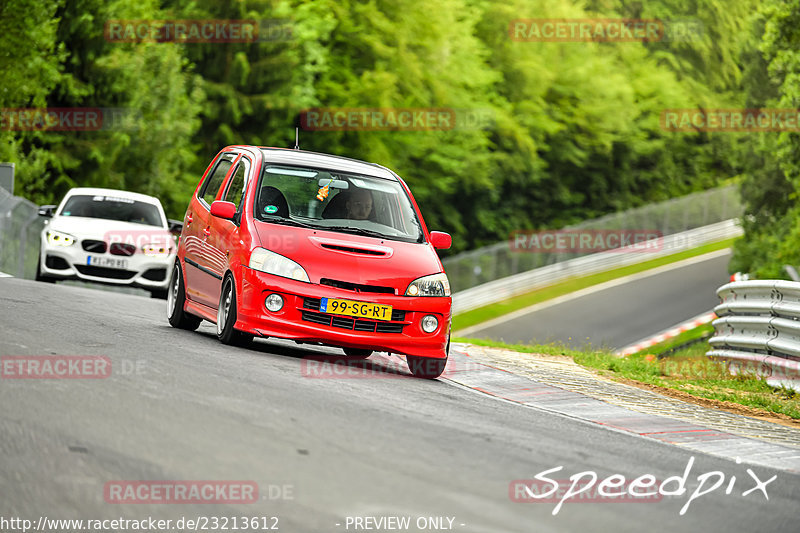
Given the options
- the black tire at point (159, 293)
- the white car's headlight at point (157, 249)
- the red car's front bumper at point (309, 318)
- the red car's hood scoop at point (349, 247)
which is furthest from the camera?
the black tire at point (159, 293)

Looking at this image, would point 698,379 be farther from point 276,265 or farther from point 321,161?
point 276,265

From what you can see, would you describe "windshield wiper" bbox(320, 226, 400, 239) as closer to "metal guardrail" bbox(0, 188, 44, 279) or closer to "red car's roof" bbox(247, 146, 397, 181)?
"red car's roof" bbox(247, 146, 397, 181)

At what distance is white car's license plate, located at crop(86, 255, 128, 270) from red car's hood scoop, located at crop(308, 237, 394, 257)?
863 centimetres

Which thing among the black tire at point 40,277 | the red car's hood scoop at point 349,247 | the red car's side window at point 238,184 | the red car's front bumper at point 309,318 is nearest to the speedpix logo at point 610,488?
the red car's front bumper at point 309,318

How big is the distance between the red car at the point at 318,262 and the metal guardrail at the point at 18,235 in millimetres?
9716

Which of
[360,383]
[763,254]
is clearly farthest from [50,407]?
[763,254]

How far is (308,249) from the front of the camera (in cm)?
1046

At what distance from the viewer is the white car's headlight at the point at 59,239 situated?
18438 millimetres

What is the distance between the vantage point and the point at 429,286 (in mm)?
10703

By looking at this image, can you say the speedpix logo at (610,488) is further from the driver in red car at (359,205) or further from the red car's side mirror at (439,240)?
the driver in red car at (359,205)

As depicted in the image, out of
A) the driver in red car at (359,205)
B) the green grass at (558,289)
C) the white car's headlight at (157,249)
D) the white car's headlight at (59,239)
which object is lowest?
the green grass at (558,289)

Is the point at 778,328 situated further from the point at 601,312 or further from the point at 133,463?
the point at 601,312

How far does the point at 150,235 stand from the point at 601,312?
25.7m

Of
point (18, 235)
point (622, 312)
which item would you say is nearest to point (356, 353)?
point (18, 235)
